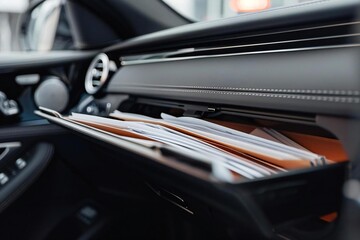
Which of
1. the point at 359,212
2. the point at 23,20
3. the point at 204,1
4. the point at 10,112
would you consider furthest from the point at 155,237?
the point at 23,20

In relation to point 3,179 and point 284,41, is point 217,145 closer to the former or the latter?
point 284,41

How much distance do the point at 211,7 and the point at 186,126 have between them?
0.55 m

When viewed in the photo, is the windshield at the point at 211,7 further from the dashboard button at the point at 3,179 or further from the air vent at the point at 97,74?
the dashboard button at the point at 3,179

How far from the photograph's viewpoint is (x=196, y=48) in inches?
28.0

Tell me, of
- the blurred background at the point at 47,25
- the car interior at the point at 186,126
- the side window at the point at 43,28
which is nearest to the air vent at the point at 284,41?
the car interior at the point at 186,126

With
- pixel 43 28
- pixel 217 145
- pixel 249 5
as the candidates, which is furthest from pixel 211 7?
pixel 43 28

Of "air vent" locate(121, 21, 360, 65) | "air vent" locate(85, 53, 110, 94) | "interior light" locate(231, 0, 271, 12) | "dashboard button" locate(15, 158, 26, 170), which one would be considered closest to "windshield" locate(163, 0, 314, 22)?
"interior light" locate(231, 0, 271, 12)

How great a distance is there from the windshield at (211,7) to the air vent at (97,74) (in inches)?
9.9

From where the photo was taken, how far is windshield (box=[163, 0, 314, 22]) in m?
0.80

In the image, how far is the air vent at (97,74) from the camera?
37.0 inches

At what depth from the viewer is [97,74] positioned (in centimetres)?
98

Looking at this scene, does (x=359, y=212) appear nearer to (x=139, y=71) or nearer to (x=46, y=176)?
(x=139, y=71)

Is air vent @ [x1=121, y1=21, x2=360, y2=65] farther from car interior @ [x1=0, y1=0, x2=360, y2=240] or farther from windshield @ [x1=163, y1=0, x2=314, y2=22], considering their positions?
windshield @ [x1=163, y1=0, x2=314, y2=22]

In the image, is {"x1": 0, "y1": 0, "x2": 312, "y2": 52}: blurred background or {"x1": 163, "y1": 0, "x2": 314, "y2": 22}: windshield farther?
{"x1": 0, "y1": 0, "x2": 312, "y2": 52}: blurred background
